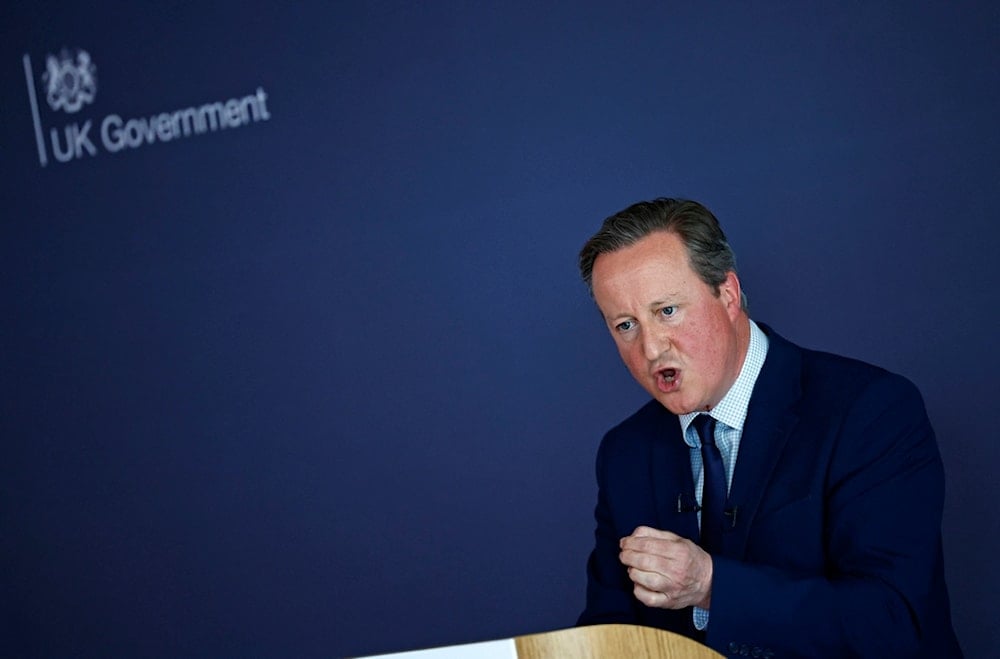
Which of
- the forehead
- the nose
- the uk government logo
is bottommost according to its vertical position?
the nose

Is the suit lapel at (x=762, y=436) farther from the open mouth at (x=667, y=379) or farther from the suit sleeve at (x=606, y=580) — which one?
the suit sleeve at (x=606, y=580)

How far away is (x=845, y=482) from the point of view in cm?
207

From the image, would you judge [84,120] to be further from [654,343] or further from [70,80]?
[654,343]

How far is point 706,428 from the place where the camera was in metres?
2.29

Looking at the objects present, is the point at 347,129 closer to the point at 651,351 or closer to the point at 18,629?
the point at 651,351

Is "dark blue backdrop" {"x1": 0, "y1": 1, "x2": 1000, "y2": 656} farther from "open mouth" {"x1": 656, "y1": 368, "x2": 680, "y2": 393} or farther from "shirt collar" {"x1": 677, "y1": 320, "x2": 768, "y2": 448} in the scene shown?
"open mouth" {"x1": 656, "y1": 368, "x2": 680, "y2": 393}

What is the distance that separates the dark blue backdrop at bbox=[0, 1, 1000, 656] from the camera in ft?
9.64

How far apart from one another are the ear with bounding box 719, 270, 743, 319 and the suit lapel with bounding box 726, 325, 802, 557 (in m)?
0.11

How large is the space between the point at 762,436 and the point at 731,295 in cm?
28

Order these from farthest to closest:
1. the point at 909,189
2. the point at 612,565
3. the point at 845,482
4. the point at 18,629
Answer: the point at 18,629 → the point at 909,189 → the point at 612,565 → the point at 845,482

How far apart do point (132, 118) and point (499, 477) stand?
63.5 inches

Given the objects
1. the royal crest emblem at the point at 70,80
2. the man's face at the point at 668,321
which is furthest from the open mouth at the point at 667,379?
the royal crest emblem at the point at 70,80

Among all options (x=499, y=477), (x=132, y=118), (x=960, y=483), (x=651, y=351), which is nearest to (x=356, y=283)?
→ (x=499, y=477)

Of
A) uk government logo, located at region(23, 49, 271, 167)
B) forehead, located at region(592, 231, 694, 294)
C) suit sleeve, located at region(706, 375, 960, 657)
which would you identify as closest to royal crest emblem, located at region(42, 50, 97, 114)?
uk government logo, located at region(23, 49, 271, 167)
